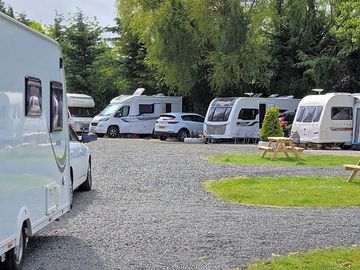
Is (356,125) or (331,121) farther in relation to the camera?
(356,125)

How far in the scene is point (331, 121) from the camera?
29062 mm

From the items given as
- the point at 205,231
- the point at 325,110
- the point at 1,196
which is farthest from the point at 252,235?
the point at 325,110

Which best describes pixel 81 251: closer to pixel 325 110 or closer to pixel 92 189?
pixel 92 189

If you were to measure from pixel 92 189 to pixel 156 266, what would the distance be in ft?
22.8

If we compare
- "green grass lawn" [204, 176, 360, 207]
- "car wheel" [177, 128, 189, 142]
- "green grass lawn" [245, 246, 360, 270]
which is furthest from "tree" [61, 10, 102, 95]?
"green grass lawn" [245, 246, 360, 270]

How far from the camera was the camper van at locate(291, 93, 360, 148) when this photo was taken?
2902 cm

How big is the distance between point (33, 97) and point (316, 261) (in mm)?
3525

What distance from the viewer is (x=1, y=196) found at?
5895mm

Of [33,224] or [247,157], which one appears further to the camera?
[247,157]

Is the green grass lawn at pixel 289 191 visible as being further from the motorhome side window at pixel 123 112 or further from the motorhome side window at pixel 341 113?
the motorhome side window at pixel 123 112

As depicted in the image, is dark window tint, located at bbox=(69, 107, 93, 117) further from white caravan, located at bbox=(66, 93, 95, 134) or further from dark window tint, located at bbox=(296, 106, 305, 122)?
dark window tint, located at bbox=(296, 106, 305, 122)

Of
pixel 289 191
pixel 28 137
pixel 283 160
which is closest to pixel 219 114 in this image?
pixel 283 160

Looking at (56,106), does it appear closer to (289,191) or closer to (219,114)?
(289,191)

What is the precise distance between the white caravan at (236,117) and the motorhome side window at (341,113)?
15.3 ft
